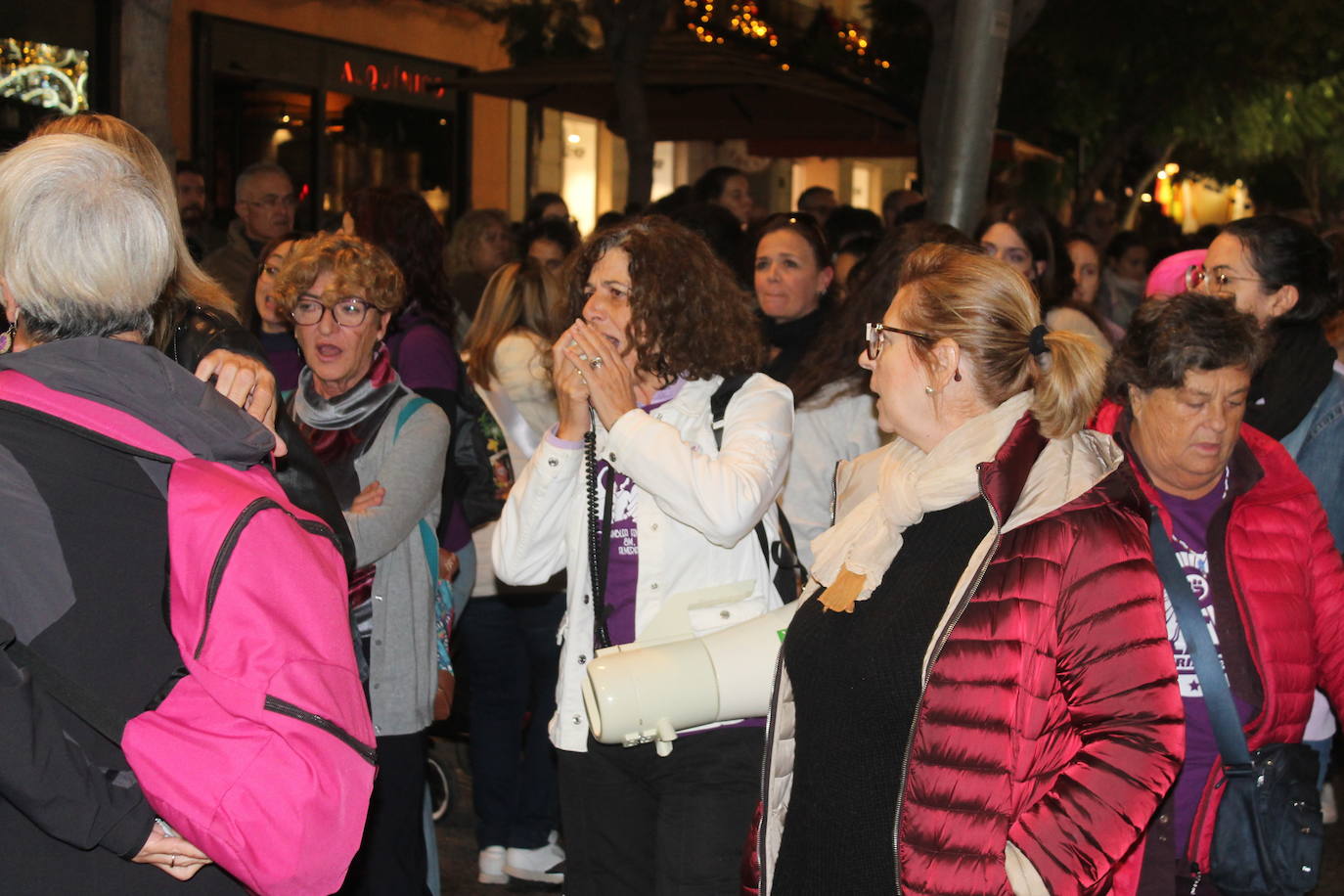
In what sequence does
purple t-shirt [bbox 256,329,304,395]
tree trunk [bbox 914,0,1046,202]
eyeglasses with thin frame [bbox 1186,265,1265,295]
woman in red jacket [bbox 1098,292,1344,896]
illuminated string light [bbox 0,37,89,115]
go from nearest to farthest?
woman in red jacket [bbox 1098,292,1344,896] → eyeglasses with thin frame [bbox 1186,265,1265,295] → purple t-shirt [bbox 256,329,304,395] → tree trunk [bbox 914,0,1046,202] → illuminated string light [bbox 0,37,89,115]

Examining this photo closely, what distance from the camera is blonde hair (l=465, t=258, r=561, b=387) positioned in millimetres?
6344

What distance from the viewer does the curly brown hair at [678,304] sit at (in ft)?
13.2

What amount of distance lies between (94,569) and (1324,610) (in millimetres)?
2879

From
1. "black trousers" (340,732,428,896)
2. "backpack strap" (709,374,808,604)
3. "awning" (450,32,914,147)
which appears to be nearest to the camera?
"backpack strap" (709,374,808,604)

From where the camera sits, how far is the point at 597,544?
3.95m

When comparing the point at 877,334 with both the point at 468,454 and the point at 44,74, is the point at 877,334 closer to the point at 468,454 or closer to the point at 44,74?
the point at 468,454

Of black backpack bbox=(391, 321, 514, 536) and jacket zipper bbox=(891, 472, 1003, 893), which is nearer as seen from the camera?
jacket zipper bbox=(891, 472, 1003, 893)

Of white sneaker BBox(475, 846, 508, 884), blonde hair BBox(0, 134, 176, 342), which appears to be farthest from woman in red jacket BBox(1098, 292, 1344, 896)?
white sneaker BBox(475, 846, 508, 884)

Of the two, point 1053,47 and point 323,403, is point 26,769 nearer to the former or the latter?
point 323,403

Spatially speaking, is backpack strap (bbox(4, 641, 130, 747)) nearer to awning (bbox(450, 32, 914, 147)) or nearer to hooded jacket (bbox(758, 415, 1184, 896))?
hooded jacket (bbox(758, 415, 1184, 896))

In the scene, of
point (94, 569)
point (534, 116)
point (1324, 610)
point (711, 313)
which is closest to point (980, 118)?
point (711, 313)

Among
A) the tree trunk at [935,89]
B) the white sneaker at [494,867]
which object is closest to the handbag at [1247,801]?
the white sneaker at [494,867]

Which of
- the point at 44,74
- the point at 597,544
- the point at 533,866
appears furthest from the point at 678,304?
the point at 44,74

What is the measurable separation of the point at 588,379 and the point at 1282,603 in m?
1.80
